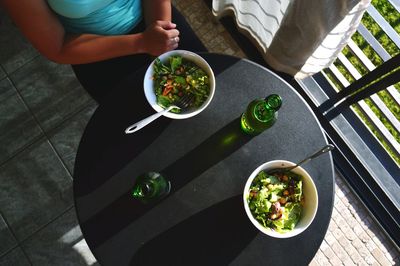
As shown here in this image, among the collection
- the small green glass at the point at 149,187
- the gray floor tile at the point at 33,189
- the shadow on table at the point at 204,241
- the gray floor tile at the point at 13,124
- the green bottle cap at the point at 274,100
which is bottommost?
the gray floor tile at the point at 33,189

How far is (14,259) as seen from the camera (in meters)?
1.91

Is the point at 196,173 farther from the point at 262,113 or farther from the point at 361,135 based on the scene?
the point at 361,135

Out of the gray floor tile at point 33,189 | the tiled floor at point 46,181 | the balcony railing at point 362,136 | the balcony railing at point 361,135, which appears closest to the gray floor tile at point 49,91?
the tiled floor at point 46,181

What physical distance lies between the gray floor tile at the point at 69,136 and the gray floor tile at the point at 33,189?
0.04 m

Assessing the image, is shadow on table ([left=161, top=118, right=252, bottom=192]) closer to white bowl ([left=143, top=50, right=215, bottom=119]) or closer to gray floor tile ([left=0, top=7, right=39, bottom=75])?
white bowl ([left=143, top=50, right=215, bottom=119])

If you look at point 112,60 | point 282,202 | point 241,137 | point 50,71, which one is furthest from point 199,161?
point 50,71

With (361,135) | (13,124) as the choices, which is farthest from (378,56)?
(13,124)

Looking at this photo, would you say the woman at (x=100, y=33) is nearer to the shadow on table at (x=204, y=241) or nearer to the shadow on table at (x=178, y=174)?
the shadow on table at (x=178, y=174)

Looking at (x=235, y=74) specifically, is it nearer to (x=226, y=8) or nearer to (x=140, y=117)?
(x=140, y=117)

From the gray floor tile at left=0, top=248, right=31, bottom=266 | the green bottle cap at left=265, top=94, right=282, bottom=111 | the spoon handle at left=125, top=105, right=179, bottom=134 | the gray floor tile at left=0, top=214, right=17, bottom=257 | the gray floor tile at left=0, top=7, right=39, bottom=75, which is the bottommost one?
the gray floor tile at left=0, top=248, right=31, bottom=266

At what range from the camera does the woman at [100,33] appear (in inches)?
48.8

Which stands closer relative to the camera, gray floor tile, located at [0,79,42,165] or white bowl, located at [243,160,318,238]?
white bowl, located at [243,160,318,238]

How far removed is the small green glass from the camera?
119 centimetres

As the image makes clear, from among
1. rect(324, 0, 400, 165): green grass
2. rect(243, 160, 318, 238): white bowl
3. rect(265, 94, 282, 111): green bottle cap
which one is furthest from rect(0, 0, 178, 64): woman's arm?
rect(324, 0, 400, 165): green grass
